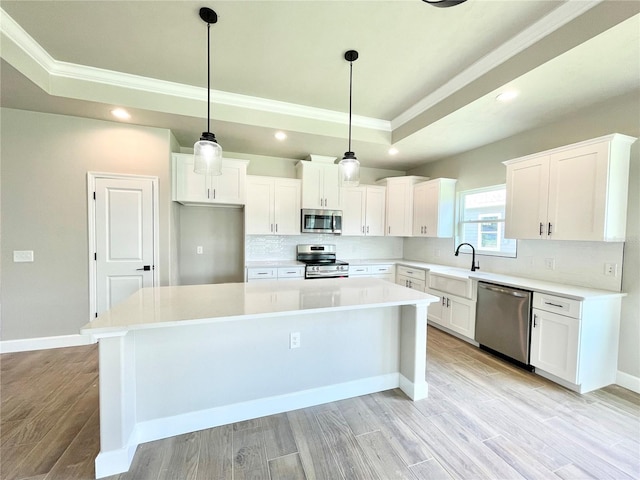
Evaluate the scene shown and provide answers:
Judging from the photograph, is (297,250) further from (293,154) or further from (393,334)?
(393,334)

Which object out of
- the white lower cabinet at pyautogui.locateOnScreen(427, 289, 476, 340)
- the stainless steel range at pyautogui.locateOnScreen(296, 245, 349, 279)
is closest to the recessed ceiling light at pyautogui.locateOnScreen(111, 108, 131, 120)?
the stainless steel range at pyautogui.locateOnScreen(296, 245, 349, 279)

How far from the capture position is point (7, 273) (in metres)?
2.90

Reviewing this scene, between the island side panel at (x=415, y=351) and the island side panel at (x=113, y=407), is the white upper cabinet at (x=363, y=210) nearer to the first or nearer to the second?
the island side panel at (x=415, y=351)

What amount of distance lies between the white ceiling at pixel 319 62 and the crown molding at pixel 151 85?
0.01 metres

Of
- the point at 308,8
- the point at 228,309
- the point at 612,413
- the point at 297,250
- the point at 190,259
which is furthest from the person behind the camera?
the point at 297,250

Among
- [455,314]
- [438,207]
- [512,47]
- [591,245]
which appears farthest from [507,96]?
[455,314]

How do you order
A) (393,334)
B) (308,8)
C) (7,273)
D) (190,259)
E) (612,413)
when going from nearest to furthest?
(308,8) → (612,413) → (393,334) → (7,273) → (190,259)

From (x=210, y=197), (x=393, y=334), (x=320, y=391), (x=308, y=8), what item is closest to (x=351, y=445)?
(x=320, y=391)

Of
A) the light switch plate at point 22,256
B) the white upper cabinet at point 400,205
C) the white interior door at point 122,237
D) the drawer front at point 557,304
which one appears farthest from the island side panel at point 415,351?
the light switch plate at point 22,256

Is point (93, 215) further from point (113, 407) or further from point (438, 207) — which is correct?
point (438, 207)

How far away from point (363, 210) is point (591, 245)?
114 inches

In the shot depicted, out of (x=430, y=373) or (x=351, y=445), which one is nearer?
(x=351, y=445)

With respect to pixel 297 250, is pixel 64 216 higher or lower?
higher

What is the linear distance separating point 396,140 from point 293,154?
1.62m
